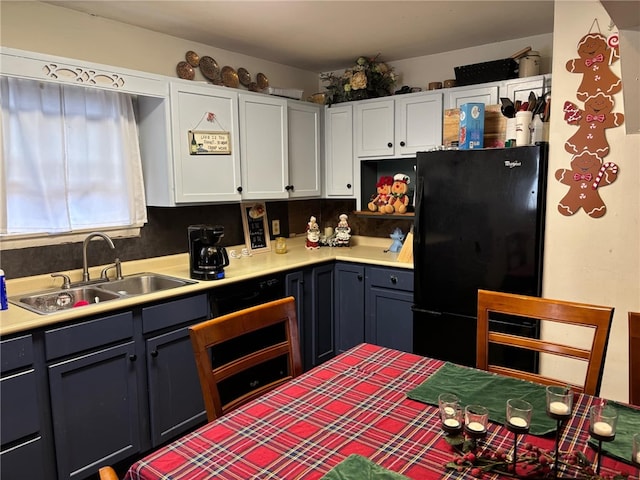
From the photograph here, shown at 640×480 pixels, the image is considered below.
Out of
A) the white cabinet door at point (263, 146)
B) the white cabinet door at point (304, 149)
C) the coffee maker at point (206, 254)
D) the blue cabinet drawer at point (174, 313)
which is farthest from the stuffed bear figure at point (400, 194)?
the blue cabinet drawer at point (174, 313)

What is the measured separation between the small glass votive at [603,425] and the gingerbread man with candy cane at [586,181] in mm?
1468

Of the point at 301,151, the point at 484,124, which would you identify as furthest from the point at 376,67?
the point at 484,124

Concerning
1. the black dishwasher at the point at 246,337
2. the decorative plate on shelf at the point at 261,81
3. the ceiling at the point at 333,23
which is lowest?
the black dishwasher at the point at 246,337

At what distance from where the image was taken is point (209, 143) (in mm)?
2945

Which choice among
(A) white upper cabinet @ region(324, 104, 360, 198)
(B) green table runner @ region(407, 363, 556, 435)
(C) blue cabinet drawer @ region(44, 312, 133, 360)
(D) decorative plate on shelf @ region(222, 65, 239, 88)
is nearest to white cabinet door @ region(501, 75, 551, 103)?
(A) white upper cabinet @ region(324, 104, 360, 198)

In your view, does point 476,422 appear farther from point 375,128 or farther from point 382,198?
point 375,128

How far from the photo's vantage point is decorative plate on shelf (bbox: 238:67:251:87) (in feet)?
11.2

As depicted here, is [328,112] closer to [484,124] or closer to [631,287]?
[484,124]

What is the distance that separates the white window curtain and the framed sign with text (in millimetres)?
356

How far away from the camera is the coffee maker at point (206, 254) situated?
267 centimetres

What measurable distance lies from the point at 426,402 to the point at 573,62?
185cm

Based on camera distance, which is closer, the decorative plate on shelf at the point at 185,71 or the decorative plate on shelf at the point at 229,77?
the decorative plate on shelf at the point at 185,71

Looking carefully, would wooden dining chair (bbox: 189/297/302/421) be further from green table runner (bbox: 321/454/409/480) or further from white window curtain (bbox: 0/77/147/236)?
white window curtain (bbox: 0/77/147/236)

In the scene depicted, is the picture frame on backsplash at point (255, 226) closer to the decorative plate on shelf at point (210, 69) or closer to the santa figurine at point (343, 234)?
the santa figurine at point (343, 234)
